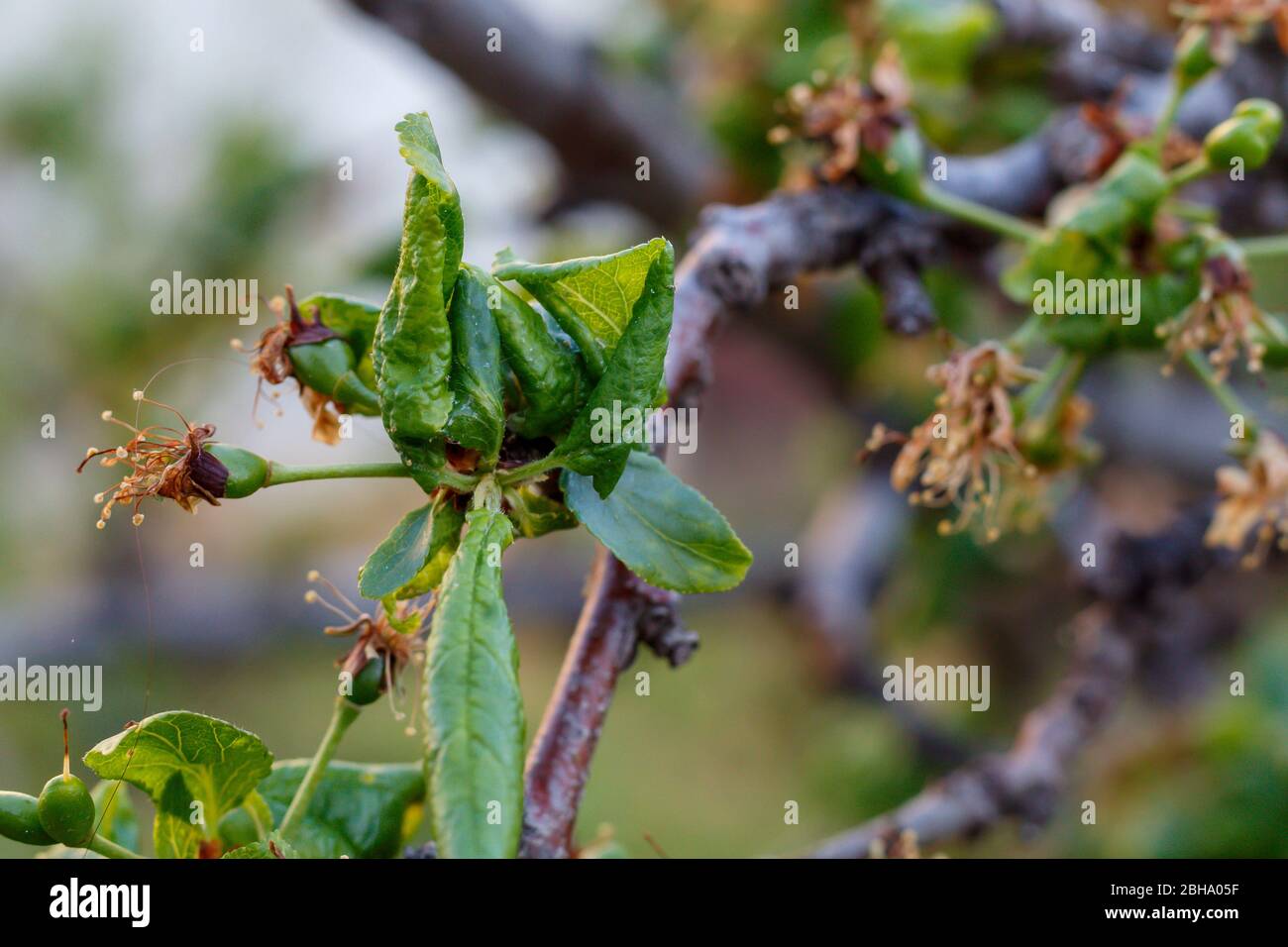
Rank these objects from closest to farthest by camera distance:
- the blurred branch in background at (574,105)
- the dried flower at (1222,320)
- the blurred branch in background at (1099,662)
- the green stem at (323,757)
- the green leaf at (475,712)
Result: the green leaf at (475,712), the green stem at (323,757), the dried flower at (1222,320), the blurred branch in background at (1099,662), the blurred branch in background at (574,105)

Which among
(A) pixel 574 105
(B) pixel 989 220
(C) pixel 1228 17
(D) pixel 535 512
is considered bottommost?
(D) pixel 535 512

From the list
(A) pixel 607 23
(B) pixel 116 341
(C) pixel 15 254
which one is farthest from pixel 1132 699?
(C) pixel 15 254

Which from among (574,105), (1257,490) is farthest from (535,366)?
(574,105)

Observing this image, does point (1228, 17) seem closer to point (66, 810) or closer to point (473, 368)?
point (473, 368)

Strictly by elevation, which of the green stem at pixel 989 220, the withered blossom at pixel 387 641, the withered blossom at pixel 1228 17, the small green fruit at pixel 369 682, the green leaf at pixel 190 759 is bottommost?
the green leaf at pixel 190 759

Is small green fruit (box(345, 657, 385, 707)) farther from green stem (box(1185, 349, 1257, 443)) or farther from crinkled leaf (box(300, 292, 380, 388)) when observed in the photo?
green stem (box(1185, 349, 1257, 443))

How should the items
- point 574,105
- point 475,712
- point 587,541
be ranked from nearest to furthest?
point 475,712 < point 574,105 < point 587,541

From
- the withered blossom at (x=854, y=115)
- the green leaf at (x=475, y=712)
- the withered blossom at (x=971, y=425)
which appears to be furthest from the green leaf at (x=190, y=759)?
the withered blossom at (x=854, y=115)

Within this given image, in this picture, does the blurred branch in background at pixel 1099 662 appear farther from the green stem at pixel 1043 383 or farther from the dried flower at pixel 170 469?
the dried flower at pixel 170 469
